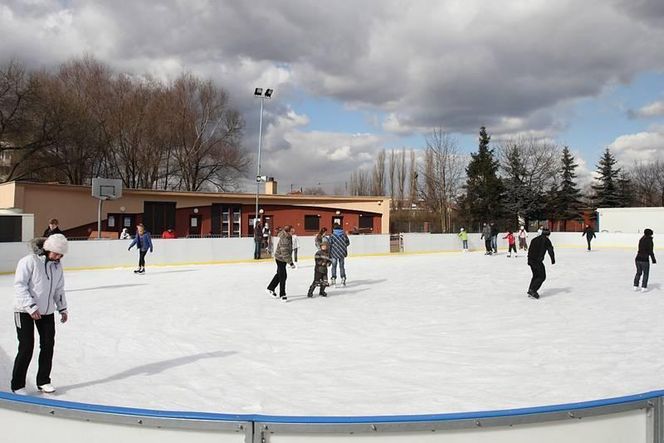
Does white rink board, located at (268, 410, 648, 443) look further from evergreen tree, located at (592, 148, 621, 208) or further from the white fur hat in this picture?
evergreen tree, located at (592, 148, 621, 208)

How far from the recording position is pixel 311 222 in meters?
32.4

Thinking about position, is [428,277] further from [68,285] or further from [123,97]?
[123,97]

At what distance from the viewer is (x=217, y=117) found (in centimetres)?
3891

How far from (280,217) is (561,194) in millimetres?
31149

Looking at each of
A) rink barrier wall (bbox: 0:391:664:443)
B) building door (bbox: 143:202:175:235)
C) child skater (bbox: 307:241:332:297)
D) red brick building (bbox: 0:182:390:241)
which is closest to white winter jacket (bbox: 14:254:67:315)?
rink barrier wall (bbox: 0:391:664:443)

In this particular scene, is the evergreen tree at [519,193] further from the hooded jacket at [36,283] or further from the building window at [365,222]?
the hooded jacket at [36,283]

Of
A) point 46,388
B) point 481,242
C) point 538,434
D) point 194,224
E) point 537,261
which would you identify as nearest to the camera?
Result: point 538,434

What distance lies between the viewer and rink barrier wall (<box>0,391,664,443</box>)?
2.18 meters

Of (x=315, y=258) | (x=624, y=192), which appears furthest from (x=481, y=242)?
(x=624, y=192)

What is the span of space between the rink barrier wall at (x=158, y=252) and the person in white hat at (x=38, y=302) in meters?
12.6

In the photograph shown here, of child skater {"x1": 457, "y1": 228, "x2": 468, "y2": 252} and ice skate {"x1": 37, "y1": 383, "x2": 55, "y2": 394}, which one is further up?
child skater {"x1": 457, "y1": 228, "x2": 468, "y2": 252}

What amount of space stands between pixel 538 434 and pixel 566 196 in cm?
5219

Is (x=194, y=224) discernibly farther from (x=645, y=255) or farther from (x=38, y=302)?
(x=38, y=302)

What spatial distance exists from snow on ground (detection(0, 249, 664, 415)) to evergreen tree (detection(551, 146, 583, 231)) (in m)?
38.9
